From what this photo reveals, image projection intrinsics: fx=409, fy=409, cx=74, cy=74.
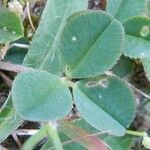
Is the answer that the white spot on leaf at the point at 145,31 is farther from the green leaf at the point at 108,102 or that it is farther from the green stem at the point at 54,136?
the green stem at the point at 54,136

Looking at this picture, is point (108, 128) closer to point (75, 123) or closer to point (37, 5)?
point (75, 123)

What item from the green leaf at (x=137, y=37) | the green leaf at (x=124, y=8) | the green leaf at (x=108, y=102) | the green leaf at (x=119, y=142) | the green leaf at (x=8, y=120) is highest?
the green leaf at (x=124, y=8)

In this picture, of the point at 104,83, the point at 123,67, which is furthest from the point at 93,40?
the point at 123,67

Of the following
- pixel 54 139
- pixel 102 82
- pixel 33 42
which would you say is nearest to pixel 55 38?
pixel 33 42

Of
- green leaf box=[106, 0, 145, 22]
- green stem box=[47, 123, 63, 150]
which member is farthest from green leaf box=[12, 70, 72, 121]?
green leaf box=[106, 0, 145, 22]

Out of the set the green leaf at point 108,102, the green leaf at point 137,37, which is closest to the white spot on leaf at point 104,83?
the green leaf at point 108,102

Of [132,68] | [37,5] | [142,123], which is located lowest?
[142,123]

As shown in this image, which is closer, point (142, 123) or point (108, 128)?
point (108, 128)
